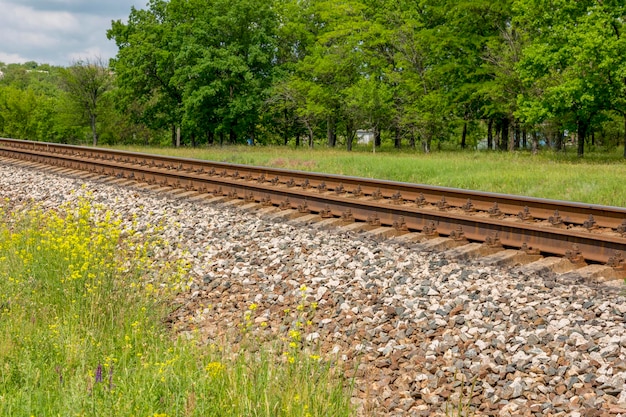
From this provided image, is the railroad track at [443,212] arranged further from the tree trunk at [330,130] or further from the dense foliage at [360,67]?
the tree trunk at [330,130]

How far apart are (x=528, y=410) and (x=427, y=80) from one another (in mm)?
32979

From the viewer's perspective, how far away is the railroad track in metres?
7.87

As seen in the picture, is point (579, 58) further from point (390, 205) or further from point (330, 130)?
point (330, 130)

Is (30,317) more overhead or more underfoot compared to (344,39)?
more underfoot

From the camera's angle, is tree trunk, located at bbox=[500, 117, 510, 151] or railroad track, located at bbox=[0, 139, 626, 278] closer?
railroad track, located at bbox=[0, 139, 626, 278]

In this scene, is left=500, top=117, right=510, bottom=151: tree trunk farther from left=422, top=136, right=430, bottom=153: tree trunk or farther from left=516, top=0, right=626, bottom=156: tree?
left=516, top=0, right=626, bottom=156: tree

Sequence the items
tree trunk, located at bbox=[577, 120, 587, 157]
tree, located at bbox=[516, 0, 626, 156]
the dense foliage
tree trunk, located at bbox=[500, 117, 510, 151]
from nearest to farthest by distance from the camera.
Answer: tree, located at bbox=[516, 0, 626, 156] < the dense foliage < tree trunk, located at bbox=[577, 120, 587, 157] < tree trunk, located at bbox=[500, 117, 510, 151]

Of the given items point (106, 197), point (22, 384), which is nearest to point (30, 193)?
point (106, 197)

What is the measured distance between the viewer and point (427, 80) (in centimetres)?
3572

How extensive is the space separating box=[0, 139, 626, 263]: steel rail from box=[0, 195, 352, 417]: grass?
12.0 feet

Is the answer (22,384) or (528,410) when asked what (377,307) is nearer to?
(528,410)

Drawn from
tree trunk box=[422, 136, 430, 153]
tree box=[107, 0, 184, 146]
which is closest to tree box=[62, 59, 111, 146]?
tree box=[107, 0, 184, 146]

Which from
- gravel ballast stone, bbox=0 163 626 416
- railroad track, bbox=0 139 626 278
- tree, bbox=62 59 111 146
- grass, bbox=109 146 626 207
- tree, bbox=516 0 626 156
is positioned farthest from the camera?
tree, bbox=62 59 111 146

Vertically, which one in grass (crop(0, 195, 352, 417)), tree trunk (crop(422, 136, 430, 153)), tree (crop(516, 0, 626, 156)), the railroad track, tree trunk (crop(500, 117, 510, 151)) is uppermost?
tree (crop(516, 0, 626, 156))
